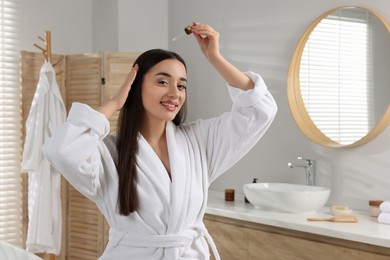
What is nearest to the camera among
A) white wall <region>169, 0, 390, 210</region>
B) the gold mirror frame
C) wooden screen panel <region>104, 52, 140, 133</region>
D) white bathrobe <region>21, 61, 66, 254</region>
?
white wall <region>169, 0, 390, 210</region>

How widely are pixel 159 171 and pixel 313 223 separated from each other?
1183 millimetres

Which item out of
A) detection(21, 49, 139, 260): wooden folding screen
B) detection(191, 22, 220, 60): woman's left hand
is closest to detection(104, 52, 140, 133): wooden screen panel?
detection(21, 49, 139, 260): wooden folding screen

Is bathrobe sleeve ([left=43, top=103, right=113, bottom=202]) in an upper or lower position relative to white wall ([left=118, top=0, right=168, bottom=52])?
lower

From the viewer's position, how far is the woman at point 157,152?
1.70 metres

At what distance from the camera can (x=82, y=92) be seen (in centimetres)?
429

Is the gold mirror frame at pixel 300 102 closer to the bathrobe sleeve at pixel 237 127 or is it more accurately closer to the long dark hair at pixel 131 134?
the bathrobe sleeve at pixel 237 127

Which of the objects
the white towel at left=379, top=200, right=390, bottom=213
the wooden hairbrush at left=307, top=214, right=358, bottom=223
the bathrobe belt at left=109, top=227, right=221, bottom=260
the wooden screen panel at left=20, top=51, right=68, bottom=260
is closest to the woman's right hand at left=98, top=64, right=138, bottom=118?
the bathrobe belt at left=109, top=227, right=221, bottom=260

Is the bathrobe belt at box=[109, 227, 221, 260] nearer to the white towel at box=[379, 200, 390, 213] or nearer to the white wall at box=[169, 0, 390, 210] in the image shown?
the white towel at box=[379, 200, 390, 213]

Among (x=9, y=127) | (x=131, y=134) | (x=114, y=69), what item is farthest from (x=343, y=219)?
(x=9, y=127)

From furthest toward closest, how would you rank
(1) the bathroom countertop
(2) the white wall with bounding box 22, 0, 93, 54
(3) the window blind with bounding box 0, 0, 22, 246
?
(2) the white wall with bounding box 22, 0, 93, 54 < (3) the window blind with bounding box 0, 0, 22, 246 < (1) the bathroom countertop

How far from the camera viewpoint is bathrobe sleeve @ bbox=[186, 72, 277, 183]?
5.96ft

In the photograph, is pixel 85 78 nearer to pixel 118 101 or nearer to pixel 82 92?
pixel 82 92

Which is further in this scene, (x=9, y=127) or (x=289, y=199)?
(x=9, y=127)

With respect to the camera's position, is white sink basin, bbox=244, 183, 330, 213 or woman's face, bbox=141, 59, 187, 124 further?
white sink basin, bbox=244, 183, 330, 213
